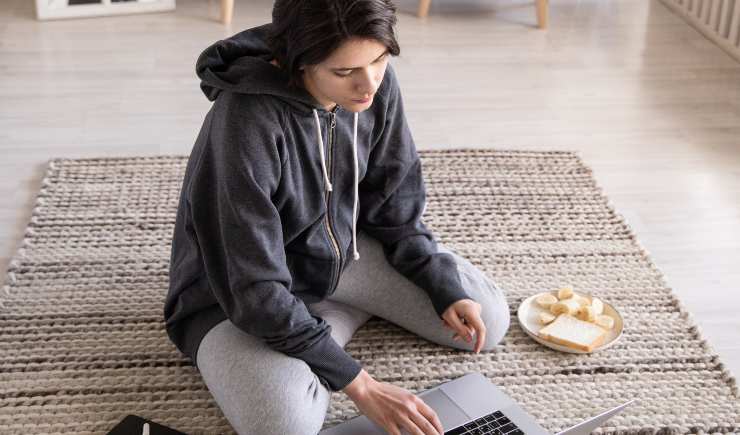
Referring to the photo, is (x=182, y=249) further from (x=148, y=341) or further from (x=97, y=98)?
(x=97, y=98)

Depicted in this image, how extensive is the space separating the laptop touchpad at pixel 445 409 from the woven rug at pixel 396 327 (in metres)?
0.09

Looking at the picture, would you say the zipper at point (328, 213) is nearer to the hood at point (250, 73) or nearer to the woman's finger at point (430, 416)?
the hood at point (250, 73)

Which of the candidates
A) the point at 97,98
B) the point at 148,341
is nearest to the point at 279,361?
the point at 148,341

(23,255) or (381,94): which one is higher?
(381,94)

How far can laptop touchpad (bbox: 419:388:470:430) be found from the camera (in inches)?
57.8

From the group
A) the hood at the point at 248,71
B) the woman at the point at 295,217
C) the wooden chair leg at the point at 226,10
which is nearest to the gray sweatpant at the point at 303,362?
the woman at the point at 295,217

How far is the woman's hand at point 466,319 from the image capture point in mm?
1614

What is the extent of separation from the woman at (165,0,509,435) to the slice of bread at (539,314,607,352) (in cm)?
15

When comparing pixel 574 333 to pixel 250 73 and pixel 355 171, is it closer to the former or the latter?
pixel 355 171

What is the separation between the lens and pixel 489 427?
1.47 m

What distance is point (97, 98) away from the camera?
9.05 feet

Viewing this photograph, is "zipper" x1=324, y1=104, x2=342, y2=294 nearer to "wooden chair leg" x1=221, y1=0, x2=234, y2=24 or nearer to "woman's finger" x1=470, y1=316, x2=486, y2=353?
"woman's finger" x1=470, y1=316, x2=486, y2=353

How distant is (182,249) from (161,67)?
5.16 ft

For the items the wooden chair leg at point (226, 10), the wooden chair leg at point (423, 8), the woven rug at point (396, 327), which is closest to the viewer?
the woven rug at point (396, 327)
